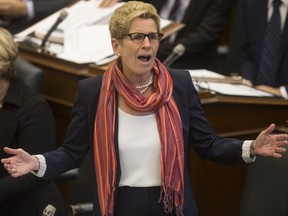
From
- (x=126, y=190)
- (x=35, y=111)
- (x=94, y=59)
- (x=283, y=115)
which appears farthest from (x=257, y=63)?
(x=126, y=190)

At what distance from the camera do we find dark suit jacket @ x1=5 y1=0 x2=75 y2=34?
13.8 ft

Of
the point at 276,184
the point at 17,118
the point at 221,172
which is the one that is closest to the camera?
the point at 276,184

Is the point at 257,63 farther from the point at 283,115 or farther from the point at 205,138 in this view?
the point at 205,138

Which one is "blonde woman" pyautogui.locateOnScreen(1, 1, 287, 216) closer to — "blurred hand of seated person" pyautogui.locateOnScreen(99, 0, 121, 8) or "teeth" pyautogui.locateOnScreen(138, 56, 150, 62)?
"teeth" pyautogui.locateOnScreen(138, 56, 150, 62)

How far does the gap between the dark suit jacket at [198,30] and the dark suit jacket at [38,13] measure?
2.09 feet

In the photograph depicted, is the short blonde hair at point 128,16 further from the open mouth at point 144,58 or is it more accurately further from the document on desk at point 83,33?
the document on desk at point 83,33

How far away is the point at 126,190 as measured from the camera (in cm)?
252

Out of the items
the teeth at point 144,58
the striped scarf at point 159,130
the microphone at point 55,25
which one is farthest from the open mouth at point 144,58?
the microphone at point 55,25

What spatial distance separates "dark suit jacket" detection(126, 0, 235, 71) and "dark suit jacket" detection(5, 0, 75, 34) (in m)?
0.64

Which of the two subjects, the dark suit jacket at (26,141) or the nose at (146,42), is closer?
the nose at (146,42)

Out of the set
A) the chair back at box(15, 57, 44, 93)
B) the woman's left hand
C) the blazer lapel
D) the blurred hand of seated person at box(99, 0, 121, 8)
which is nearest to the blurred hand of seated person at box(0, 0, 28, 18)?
the blurred hand of seated person at box(99, 0, 121, 8)

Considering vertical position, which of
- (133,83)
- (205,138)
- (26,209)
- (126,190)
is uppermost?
(133,83)

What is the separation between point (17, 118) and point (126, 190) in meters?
0.68

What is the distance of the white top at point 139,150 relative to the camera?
2.48 metres
